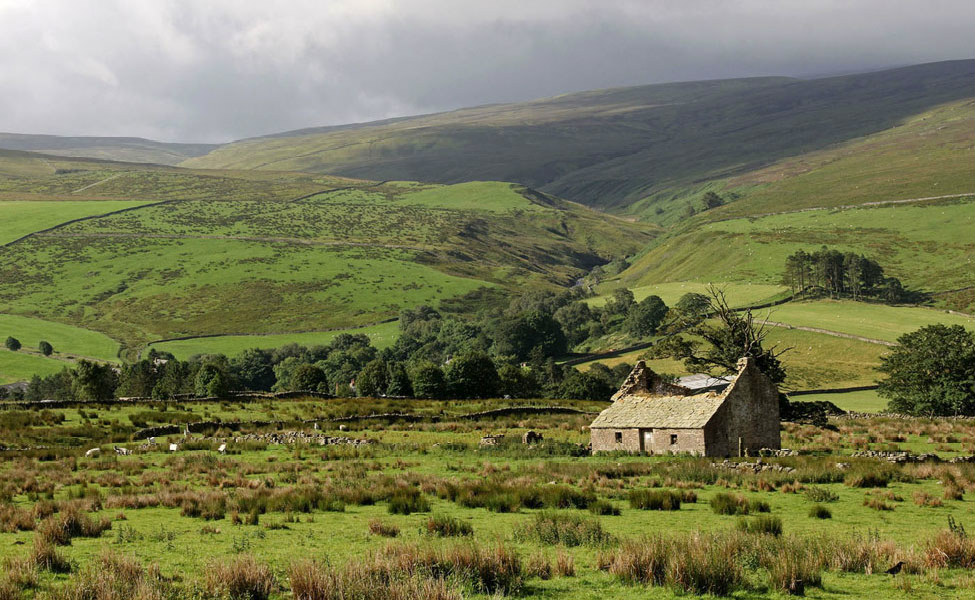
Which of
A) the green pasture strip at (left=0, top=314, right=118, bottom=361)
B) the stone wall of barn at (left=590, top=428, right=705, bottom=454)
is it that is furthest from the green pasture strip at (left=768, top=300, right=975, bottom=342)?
the green pasture strip at (left=0, top=314, right=118, bottom=361)

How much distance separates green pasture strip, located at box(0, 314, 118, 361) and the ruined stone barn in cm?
12482

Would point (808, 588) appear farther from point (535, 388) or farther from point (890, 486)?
point (535, 388)

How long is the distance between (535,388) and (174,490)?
7828 centimetres

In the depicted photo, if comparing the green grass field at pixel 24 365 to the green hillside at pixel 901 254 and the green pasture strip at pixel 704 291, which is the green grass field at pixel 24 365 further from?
the green hillside at pixel 901 254

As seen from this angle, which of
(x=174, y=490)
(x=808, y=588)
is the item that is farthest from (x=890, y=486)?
(x=174, y=490)

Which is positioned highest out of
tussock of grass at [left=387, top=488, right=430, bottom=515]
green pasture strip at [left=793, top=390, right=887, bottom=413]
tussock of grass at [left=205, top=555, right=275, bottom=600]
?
tussock of grass at [left=205, top=555, right=275, bottom=600]

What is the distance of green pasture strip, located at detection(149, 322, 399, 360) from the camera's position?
152m

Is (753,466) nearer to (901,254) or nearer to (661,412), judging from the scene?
(661,412)

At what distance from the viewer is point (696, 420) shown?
3372 cm

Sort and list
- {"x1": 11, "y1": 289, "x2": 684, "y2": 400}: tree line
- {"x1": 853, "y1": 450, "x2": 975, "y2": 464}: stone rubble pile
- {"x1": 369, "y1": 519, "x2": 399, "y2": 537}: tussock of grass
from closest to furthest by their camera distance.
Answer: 1. {"x1": 369, "y1": 519, "x2": 399, "y2": 537}: tussock of grass
2. {"x1": 853, "y1": 450, "x2": 975, "y2": 464}: stone rubble pile
3. {"x1": 11, "y1": 289, "x2": 684, "y2": 400}: tree line

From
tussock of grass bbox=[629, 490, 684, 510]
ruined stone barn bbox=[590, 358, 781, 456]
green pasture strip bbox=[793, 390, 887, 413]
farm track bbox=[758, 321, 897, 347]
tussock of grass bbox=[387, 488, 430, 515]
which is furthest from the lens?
farm track bbox=[758, 321, 897, 347]

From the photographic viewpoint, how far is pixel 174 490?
76.5 feet

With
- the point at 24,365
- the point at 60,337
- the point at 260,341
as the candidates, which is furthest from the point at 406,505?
the point at 60,337

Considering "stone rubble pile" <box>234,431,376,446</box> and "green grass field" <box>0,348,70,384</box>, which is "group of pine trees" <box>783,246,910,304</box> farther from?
"green grass field" <box>0,348,70,384</box>
